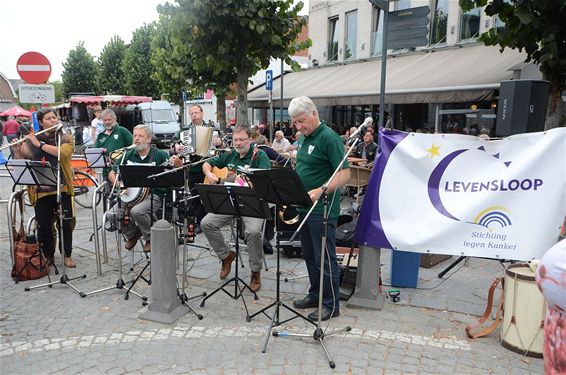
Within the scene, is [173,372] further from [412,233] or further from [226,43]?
[226,43]

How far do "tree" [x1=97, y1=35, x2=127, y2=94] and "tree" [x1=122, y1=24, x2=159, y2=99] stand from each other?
166 inches

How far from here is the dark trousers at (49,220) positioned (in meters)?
5.57

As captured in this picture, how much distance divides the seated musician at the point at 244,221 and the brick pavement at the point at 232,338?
300mm

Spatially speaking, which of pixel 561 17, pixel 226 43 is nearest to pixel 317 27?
pixel 226 43

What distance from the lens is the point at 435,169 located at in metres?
4.27

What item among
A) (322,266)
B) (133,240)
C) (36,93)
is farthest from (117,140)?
(322,266)

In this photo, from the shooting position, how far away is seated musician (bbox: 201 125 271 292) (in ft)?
16.8

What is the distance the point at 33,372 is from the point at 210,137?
3865 mm

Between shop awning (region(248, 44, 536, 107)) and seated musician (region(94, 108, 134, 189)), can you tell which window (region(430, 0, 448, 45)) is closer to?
shop awning (region(248, 44, 536, 107))

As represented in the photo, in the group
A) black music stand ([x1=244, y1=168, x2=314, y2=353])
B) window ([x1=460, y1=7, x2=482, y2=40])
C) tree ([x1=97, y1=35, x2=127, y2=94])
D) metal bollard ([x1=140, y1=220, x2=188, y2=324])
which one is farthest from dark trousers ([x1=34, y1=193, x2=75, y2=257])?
tree ([x1=97, y1=35, x2=127, y2=94])

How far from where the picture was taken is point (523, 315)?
12.1ft

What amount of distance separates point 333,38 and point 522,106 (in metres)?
15.7

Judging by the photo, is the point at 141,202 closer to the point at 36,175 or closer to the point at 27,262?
the point at 36,175

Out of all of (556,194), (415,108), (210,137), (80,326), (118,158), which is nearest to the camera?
(556,194)
